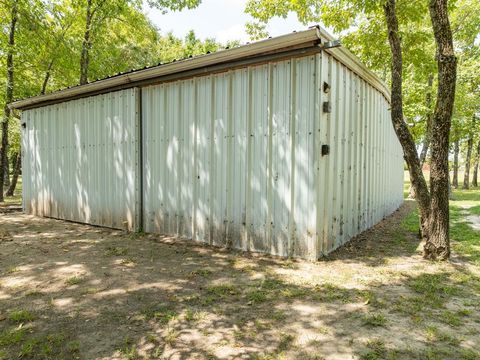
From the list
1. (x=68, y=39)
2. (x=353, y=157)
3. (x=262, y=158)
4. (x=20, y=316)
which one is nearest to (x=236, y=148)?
(x=262, y=158)

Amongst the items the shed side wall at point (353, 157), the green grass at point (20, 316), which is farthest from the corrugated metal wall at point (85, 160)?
the shed side wall at point (353, 157)

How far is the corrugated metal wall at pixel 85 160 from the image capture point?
705 centimetres

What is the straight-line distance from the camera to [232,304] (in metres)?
3.43

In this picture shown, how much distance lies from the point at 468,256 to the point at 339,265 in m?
2.19

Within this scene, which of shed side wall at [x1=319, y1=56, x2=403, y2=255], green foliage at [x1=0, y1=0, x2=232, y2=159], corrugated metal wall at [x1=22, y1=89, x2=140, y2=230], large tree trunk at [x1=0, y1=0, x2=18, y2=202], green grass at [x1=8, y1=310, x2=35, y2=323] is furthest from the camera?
green foliage at [x1=0, y1=0, x2=232, y2=159]

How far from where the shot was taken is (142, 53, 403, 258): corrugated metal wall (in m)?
4.86

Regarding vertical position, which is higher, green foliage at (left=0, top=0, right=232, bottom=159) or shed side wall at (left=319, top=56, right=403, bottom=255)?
green foliage at (left=0, top=0, right=232, bottom=159)

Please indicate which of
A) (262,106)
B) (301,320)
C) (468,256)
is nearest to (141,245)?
(262,106)

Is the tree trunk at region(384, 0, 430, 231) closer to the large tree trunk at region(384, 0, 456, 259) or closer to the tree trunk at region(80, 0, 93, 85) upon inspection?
the large tree trunk at region(384, 0, 456, 259)

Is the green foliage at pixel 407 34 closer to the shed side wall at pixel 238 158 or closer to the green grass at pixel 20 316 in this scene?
the shed side wall at pixel 238 158

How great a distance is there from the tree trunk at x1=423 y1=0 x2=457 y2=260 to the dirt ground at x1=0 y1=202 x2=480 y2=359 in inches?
15.7

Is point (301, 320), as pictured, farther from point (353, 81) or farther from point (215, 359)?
point (353, 81)

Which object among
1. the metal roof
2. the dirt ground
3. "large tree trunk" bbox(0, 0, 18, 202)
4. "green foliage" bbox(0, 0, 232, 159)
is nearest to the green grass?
the dirt ground

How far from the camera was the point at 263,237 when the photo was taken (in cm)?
528
